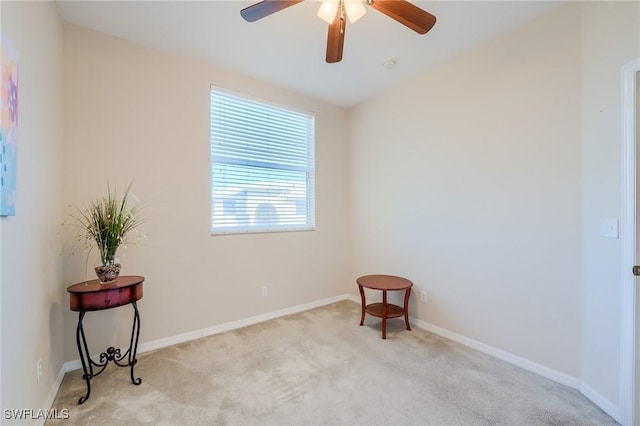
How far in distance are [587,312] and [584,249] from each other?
1.40 ft

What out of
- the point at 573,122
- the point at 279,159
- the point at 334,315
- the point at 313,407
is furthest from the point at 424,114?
the point at 313,407

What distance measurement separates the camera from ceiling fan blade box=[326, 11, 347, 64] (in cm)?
166

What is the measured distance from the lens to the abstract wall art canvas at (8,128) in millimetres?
1208

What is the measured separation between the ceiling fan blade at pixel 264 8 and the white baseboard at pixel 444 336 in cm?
266

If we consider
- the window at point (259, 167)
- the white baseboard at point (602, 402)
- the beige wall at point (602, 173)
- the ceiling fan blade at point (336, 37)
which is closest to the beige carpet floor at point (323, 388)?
the white baseboard at point (602, 402)

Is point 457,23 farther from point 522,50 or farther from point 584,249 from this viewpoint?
point 584,249

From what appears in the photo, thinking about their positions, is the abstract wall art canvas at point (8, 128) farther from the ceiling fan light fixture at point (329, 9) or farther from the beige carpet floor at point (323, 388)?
the ceiling fan light fixture at point (329, 9)

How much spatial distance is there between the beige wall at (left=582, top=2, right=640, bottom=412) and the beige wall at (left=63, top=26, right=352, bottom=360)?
8.80 feet

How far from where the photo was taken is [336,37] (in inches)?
69.9

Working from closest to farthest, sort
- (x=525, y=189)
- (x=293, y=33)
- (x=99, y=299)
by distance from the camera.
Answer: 1. (x=99, y=299)
2. (x=525, y=189)
3. (x=293, y=33)

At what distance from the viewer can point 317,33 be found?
2311mm

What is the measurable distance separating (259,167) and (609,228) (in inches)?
117

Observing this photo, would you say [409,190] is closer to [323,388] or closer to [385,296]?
[385,296]

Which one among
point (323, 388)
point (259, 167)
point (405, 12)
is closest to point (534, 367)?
point (323, 388)
